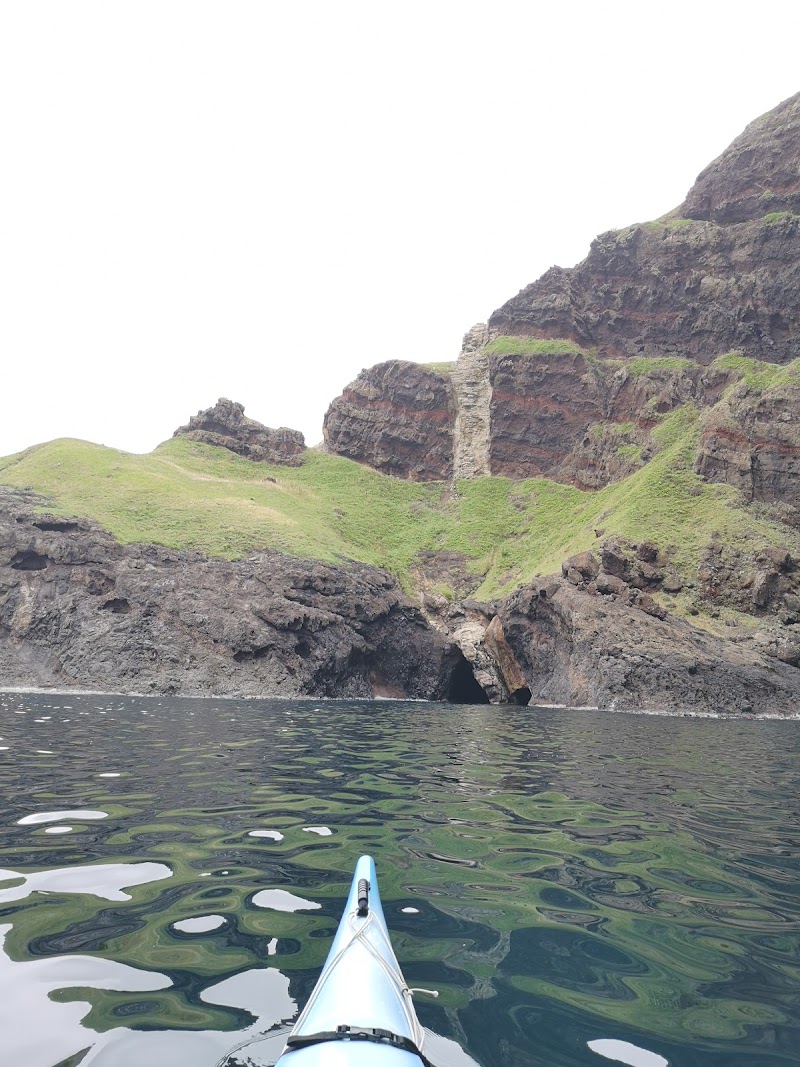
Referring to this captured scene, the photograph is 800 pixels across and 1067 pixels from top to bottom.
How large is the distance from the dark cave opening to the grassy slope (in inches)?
430

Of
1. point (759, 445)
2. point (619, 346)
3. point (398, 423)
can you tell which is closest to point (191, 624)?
point (759, 445)

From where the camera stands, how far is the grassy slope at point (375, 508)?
58062mm

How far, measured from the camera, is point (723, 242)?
9119cm

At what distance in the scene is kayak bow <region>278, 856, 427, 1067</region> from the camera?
363 cm

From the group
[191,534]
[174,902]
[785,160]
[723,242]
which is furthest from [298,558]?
[785,160]

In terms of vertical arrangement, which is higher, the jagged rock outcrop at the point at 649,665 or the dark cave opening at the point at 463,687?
the jagged rock outcrop at the point at 649,665

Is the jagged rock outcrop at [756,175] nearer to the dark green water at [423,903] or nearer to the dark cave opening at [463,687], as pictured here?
the dark cave opening at [463,687]

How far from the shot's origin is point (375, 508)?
294ft

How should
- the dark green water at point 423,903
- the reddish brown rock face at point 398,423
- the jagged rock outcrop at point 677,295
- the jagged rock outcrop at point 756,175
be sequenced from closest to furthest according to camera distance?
the dark green water at point 423,903 < the jagged rock outcrop at point 677,295 < the jagged rock outcrop at point 756,175 < the reddish brown rock face at point 398,423

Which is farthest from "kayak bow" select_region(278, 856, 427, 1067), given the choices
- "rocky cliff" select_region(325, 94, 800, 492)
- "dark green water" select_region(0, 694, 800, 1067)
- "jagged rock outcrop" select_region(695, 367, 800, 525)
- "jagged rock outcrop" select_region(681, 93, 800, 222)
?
"jagged rock outcrop" select_region(681, 93, 800, 222)

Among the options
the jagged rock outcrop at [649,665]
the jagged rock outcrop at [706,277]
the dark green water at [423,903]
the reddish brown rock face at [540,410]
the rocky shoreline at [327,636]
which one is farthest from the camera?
the reddish brown rock face at [540,410]

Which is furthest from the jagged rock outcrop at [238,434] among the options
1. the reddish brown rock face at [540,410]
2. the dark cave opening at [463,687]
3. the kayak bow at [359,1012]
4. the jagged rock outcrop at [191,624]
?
the kayak bow at [359,1012]

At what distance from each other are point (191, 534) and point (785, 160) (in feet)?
302

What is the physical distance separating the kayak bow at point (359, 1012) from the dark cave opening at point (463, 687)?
180 ft
